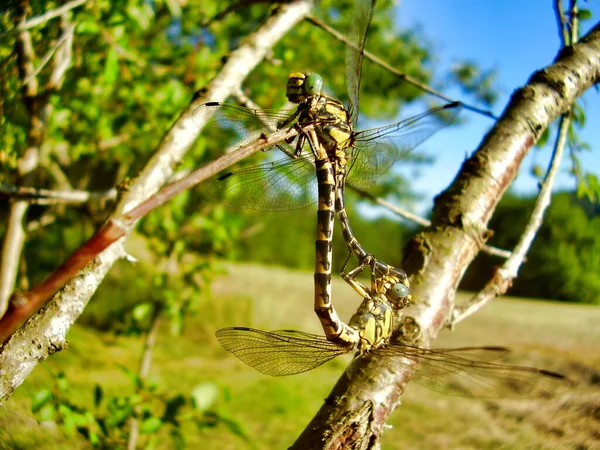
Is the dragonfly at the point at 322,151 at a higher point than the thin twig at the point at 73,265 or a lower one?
higher

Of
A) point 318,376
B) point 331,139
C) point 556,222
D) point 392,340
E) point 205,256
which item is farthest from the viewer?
point 318,376

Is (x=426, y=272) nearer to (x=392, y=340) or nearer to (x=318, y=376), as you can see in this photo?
(x=392, y=340)

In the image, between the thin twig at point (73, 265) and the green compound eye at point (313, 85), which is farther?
the green compound eye at point (313, 85)

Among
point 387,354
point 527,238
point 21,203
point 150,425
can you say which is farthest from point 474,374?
point 21,203

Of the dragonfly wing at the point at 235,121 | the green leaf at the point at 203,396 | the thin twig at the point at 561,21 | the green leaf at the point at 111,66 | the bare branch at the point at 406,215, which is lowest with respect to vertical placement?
the green leaf at the point at 203,396

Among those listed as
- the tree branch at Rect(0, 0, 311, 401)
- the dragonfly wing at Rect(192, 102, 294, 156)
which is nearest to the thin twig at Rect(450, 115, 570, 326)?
the dragonfly wing at Rect(192, 102, 294, 156)

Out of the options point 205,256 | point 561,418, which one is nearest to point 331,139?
point 561,418

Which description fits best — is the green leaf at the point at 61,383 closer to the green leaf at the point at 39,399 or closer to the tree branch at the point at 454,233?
the green leaf at the point at 39,399

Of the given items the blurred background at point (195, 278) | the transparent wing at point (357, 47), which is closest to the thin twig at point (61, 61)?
the blurred background at point (195, 278)
